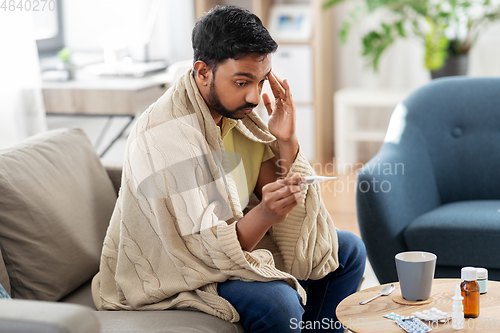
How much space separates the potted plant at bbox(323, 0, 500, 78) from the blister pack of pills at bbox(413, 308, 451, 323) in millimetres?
2524

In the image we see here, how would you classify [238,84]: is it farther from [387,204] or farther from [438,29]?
[438,29]

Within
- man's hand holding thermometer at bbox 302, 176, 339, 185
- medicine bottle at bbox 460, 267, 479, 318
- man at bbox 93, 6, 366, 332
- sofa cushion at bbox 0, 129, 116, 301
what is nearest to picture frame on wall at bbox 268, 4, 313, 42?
sofa cushion at bbox 0, 129, 116, 301

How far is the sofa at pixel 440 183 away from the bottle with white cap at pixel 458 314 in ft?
2.41

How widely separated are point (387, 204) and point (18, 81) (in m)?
1.56

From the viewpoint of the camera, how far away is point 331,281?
1578 mm

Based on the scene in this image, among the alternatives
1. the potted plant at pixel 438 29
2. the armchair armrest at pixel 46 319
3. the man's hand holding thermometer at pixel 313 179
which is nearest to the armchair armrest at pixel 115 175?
the man's hand holding thermometer at pixel 313 179

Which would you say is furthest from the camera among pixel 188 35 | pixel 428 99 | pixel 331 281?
pixel 188 35

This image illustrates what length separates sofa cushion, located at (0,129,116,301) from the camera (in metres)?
1.41

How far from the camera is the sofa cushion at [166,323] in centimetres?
122

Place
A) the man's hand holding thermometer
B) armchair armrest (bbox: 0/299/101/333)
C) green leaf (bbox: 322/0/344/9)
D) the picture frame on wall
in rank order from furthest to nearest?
the picture frame on wall < green leaf (bbox: 322/0/344/9) < the man's hand holding thermometer < armchair armrest (bbox: 0/299/101/333)

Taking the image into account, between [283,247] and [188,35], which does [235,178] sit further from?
[188,35]

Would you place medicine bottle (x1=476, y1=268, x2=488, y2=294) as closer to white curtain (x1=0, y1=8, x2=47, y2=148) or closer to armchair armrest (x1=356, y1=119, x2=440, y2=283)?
armchair armrest (x1=356, y1=119, x2=440, y2=283)

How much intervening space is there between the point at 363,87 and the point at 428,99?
77.0 inches

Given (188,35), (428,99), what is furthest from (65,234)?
(188,35)
